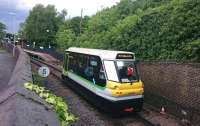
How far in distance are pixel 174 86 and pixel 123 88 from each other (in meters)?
2.57

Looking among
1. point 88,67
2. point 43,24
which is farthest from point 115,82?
point 43,24

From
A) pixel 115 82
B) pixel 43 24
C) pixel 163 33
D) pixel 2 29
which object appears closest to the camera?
pixel 115 82

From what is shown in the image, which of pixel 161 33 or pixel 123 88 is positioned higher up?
pixel 161 33

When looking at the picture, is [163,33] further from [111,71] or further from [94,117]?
[94,117]

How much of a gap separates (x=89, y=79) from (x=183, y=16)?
7.44 meters

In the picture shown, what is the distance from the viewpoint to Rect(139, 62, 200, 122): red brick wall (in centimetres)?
1443

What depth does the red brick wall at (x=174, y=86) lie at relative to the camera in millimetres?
14430

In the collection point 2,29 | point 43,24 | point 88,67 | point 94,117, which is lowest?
point 94,117

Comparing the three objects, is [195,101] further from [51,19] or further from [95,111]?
[51,19]

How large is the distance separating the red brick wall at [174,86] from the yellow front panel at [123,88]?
1.66 metres

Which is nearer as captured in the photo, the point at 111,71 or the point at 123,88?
the point at 123,88

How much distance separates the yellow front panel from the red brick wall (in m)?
1.66

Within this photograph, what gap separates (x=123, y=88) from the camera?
15.4 meters

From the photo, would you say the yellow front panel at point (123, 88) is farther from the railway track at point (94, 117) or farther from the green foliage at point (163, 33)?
the green foliage at point (163, 33)
